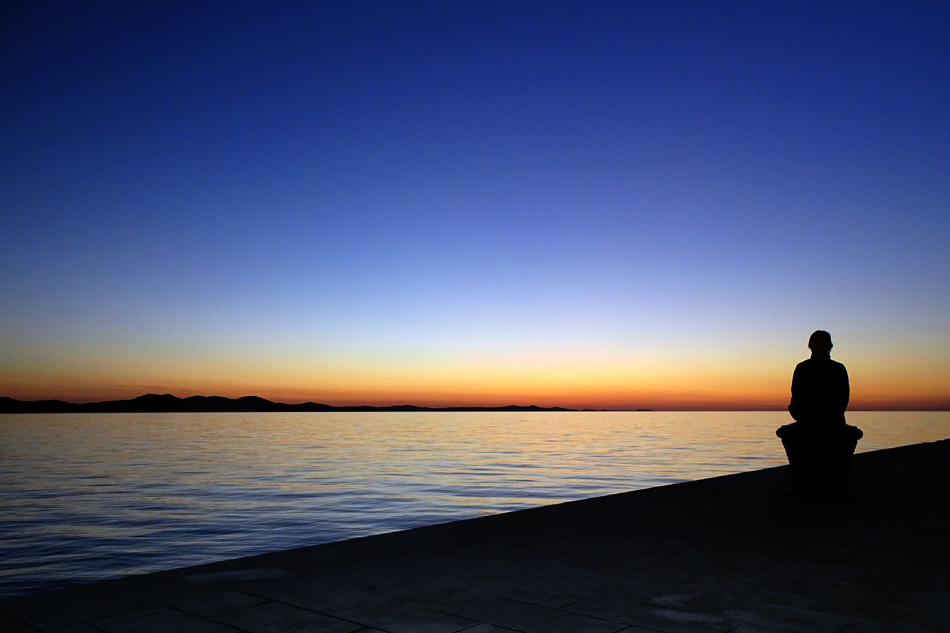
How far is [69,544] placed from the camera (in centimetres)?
1085

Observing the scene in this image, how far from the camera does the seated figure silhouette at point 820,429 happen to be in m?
9.70

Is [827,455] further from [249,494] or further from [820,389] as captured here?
[249,494]

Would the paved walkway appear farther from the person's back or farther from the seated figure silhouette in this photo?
the person's back

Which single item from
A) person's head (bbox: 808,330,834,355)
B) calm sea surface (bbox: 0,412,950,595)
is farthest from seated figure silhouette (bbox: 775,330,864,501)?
calm sea surface (bbox: 0,412,950,595)

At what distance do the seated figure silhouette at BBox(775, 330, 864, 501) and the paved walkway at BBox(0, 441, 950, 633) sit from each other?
71.9 inches

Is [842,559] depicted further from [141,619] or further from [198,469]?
[198,469]

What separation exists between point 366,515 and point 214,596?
8.80 m

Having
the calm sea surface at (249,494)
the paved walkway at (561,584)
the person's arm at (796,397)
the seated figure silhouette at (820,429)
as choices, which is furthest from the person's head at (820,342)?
the calm sea surface at (249,494)

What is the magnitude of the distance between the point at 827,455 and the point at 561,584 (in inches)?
263

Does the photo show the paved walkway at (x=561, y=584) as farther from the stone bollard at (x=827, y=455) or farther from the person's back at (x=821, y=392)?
the person's back at (x=821, y=392)

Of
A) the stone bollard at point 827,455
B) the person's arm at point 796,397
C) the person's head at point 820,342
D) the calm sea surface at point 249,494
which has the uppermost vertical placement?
the person's head at point 820,342

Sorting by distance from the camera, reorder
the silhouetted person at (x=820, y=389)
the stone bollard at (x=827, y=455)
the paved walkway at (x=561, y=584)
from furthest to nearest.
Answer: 1. the silhouetted person at (x=820, y=389)
2. the stone bollard at (x=827, y=455)
3. the paved walkway at (x=561, y=584)

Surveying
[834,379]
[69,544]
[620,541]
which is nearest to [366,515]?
[69,544]

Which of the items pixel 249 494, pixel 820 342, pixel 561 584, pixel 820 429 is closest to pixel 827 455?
pixel 820 429
